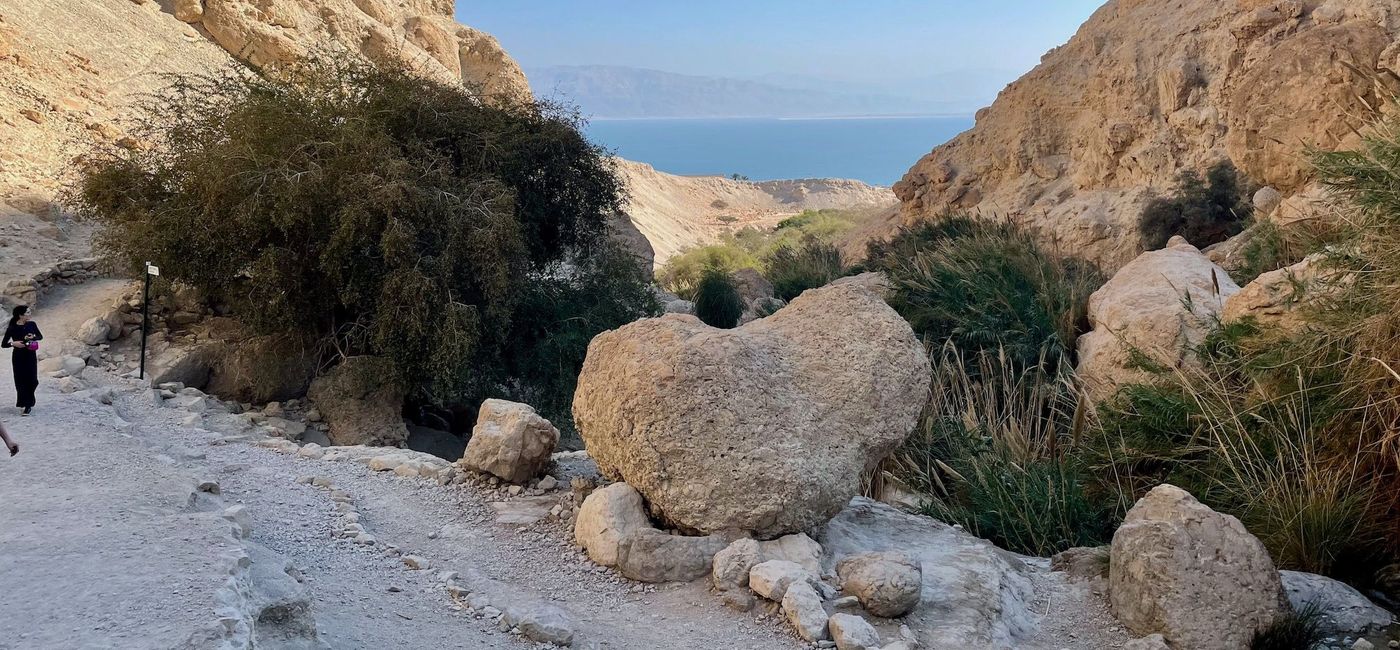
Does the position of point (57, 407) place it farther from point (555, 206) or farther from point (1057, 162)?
point (1057, 162)

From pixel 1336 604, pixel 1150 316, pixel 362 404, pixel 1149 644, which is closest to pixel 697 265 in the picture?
pixel 362 404

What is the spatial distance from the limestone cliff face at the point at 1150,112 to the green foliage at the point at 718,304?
19.4ft

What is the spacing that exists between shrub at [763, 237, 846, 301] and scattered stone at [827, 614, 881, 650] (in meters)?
12.2

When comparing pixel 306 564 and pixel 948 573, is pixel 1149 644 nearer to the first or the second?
pixel 948 573

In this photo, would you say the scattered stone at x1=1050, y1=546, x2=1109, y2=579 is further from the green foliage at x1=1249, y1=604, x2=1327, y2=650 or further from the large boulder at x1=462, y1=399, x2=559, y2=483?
the large boulder at x1=462, y1=399, x2=559, y2=483

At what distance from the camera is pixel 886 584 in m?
4.57

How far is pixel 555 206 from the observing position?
14.0m

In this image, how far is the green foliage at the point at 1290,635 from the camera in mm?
4324

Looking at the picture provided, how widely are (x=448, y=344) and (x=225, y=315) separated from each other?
11.0ft

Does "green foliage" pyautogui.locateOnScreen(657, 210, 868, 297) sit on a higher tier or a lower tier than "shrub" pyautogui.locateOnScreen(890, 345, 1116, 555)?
higher

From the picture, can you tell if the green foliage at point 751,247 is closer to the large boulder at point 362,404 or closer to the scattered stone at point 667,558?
the large boulder at point 362,404

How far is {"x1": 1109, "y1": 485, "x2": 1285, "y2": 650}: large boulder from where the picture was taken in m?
4.39

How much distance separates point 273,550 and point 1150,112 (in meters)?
18.5

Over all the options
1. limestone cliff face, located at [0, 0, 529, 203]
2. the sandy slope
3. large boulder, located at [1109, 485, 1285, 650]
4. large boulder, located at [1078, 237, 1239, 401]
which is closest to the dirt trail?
large boulder, located at [1109, 485, 1285, 650]
